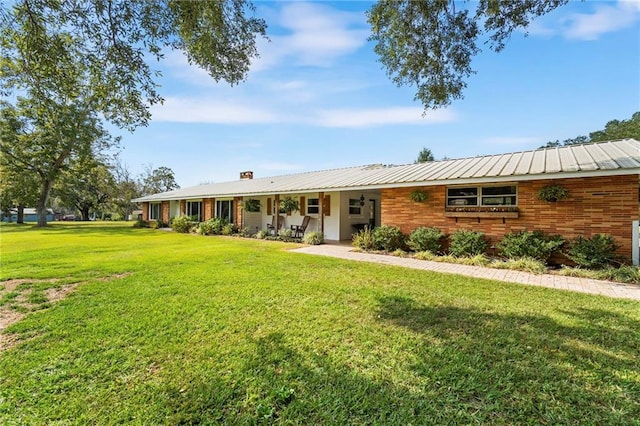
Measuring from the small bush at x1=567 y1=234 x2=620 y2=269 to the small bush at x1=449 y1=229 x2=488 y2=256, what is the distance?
2.20m

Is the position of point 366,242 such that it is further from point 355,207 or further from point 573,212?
point 573,212

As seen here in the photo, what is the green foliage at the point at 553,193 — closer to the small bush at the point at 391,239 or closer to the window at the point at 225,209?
the small bush at the point at 391,239

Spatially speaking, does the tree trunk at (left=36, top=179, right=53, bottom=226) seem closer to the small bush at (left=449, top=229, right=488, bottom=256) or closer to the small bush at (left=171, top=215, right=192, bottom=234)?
the small bush at (left=171, top=215, right=192, bottom=234)

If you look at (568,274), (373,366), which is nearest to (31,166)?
(373,366)

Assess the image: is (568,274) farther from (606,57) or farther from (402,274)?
(606,57)

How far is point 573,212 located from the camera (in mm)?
7977

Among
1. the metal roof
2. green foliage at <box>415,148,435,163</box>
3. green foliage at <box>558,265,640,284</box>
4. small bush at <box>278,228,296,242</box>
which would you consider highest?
green foliage at <box>415,148,435,163</box>

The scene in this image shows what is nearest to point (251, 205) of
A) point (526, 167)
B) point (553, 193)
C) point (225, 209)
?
point (225, 209)

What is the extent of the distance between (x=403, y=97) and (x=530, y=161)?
552 centimetres

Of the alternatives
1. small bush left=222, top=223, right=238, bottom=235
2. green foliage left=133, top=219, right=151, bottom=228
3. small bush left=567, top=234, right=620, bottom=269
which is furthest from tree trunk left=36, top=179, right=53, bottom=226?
small bush left=567, top=234, right=620, bottom=269

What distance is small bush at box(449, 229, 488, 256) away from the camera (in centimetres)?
905

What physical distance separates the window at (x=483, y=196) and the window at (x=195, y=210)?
17.7 m

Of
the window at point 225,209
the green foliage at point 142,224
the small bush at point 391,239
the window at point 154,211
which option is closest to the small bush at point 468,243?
the small bush at point 391,239

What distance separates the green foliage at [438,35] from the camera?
5.43m
